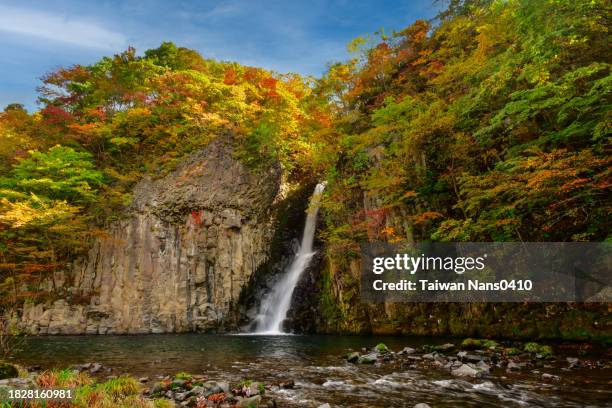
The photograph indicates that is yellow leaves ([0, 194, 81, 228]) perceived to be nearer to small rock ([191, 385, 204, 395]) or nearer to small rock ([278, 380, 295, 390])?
small rock ([191, 385, 204, 395])

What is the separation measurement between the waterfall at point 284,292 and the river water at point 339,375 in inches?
271

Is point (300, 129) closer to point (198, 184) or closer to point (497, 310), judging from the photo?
point (198, 184)

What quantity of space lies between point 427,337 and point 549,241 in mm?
6638

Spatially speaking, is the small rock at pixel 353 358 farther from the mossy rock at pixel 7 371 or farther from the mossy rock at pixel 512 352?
the mossy rock at pixel 7 371

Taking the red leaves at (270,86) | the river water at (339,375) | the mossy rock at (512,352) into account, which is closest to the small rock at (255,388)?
the river water at (339,375)

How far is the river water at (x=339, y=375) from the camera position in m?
7.23

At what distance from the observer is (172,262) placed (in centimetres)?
2552

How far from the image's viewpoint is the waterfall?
2320 cm

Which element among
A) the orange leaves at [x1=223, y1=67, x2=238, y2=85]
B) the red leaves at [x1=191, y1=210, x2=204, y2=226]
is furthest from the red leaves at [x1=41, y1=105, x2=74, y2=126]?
the red leaves at [x1=191, y1=210, x2=204, y2=226]

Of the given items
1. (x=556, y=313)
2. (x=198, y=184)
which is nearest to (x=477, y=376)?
(x=556, y=313)

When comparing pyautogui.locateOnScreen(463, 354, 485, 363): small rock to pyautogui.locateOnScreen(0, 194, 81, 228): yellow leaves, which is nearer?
pyautogui.locateOnScreen(463, 354, 485, 363): small rock

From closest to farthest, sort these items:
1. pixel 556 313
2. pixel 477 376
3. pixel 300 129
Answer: pixel 477 376 → pixel 556 313 → pixel 300 129

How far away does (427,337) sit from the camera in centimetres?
1678

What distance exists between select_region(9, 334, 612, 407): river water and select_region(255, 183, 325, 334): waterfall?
687 centimetres
